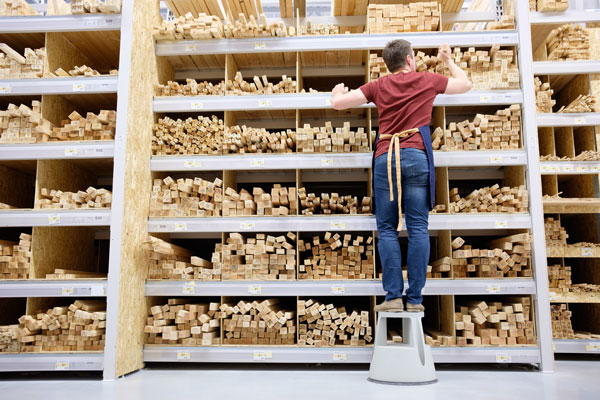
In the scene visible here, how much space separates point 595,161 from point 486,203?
1613 millimetres

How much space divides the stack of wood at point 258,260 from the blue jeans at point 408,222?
1.05 metres

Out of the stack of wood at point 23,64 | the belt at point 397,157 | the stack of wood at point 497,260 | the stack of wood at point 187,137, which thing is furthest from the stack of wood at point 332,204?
the stack of wood at point 23,64

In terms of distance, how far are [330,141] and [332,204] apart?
59 cm

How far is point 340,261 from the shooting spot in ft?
15.6

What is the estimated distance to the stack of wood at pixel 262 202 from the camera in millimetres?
4805

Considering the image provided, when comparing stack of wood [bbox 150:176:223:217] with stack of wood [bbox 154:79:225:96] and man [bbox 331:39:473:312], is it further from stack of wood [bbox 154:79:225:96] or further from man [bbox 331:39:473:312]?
man [bbox 331:39:473:312]

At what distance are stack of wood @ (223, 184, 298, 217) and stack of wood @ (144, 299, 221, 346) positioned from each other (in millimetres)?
911

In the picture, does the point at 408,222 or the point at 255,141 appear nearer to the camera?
the point at 408,222

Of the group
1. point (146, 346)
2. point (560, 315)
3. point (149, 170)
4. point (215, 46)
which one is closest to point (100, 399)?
point (146, 346)

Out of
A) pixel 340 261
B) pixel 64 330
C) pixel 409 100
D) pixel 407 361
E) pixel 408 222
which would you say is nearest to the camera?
pixel 407 361

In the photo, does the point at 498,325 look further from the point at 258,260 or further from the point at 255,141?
the point at 255,141

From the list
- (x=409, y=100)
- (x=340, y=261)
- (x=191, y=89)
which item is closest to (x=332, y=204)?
(x=340, y=261)

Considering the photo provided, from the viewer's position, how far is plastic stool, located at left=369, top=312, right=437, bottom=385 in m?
3.73

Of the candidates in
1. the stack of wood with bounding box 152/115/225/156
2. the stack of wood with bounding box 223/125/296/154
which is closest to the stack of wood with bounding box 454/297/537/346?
the stack of wood with bounding box 223/125/296/154
